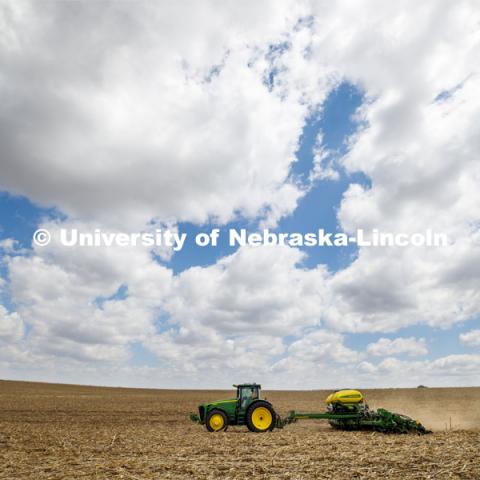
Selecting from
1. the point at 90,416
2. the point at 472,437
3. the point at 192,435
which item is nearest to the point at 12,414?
the point at 90,416

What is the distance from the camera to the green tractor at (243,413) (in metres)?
24.1

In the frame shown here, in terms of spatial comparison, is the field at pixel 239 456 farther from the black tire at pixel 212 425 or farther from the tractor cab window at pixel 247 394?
the tractor cab window at pixel 247 394

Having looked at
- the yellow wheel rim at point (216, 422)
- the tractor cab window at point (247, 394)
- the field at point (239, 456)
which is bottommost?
the field at point (239, 456)

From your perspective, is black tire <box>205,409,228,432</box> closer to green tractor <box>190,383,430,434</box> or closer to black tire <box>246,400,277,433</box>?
green tractor <box>190,383,430,434</box>

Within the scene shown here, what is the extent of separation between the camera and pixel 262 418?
24.2m

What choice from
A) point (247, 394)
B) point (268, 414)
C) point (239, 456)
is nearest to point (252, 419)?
point (268, 414)

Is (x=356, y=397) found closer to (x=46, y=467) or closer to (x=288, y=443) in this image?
(x=288, y=443)

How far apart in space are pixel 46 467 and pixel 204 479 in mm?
5415

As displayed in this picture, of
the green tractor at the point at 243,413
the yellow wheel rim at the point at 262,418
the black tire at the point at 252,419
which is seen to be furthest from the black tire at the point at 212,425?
the yellow wheel rim at the point at 262,418

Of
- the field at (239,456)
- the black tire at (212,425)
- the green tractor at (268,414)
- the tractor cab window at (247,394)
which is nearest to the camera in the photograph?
the field at (239,456)

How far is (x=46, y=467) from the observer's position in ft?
47.9

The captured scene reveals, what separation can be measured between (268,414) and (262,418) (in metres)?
0.36

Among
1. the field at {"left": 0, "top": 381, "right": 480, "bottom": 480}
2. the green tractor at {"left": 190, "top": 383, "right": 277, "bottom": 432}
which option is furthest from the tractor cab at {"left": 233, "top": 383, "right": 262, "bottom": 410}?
the field at {"left": 0, "top": 381, "right": 480, "bottom": 480}

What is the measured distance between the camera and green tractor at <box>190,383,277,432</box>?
2408 centimetres
